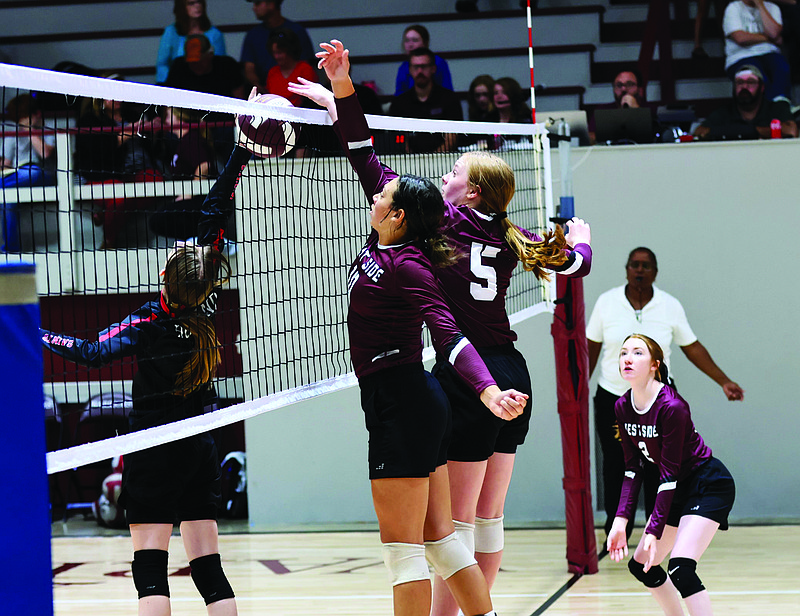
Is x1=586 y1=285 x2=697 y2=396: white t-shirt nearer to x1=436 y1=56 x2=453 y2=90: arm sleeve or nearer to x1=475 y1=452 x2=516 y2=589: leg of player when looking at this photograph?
x1=436 y1=56 x2=453 y2=90: arm sleeve

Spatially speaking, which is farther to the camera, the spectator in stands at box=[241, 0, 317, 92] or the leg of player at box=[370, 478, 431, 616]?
the spectator in stands at box=[241, 0, 317, 92]

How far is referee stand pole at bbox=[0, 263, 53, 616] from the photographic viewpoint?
173cm

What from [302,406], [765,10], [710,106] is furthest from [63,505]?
[765,10]

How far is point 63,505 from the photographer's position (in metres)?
8.21

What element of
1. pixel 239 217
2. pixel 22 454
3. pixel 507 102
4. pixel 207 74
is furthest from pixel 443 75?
pixel 22 454

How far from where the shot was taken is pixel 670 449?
429 cm

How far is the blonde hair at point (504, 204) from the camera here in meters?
3.74

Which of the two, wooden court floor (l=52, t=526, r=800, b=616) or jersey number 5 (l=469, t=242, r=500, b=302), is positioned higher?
jersey number 5 (l=469, t=242, r=500, b=302)

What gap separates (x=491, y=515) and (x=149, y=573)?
1303 mm

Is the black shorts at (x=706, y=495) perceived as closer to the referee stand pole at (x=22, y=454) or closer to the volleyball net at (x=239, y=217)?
the volleyball net at (x=239, y=217)

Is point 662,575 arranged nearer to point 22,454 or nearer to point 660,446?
point 660,446

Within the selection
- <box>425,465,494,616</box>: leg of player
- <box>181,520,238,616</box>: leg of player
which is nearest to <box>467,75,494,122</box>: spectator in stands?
<box>181,520,238,616</box>: leg of player

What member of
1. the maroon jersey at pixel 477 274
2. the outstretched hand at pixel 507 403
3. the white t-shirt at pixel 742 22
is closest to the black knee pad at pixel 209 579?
the maroon jersey at pixel 477 274

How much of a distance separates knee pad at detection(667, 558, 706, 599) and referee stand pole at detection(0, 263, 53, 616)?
9.62ft
